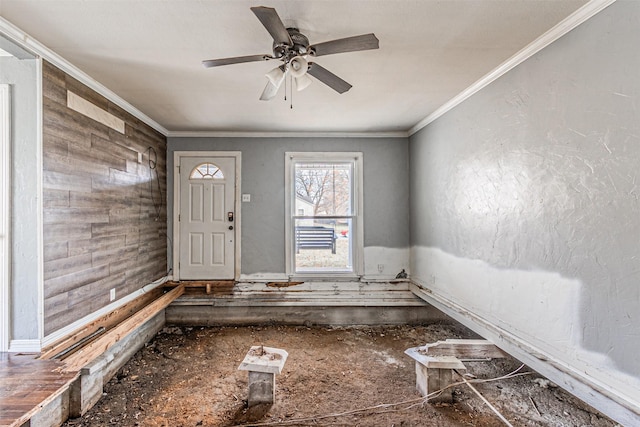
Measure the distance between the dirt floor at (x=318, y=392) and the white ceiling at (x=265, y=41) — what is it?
8.65ft

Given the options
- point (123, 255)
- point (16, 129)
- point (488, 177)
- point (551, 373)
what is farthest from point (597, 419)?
point (16, 129)

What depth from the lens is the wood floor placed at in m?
1.46

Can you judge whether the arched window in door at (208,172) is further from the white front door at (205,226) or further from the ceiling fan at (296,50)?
the ceiling fan at (296,50)

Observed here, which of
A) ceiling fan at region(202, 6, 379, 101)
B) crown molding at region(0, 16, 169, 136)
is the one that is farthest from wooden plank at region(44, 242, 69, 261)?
ceiling fan at region(202, 6, 379, 101)

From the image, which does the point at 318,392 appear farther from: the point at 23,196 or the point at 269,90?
the point at 23,196

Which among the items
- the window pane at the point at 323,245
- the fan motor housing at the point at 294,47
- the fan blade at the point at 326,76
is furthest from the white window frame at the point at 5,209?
the window pane at the point at 323,245

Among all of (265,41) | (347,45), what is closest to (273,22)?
(347,45)

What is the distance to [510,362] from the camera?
9.57 ft

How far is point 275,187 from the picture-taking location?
4266mm

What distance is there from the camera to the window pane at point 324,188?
4.31 metres

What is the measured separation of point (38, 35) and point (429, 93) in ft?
9.98

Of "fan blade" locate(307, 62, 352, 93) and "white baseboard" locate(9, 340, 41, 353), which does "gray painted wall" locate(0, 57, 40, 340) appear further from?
"fan blade" locate(307, 62, 352, 93)

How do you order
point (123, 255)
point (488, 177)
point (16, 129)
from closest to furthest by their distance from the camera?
1. point (16, 129)
2. point (488, 177)
3. point (123, 255)

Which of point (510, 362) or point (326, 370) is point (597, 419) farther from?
point (326, 370)
